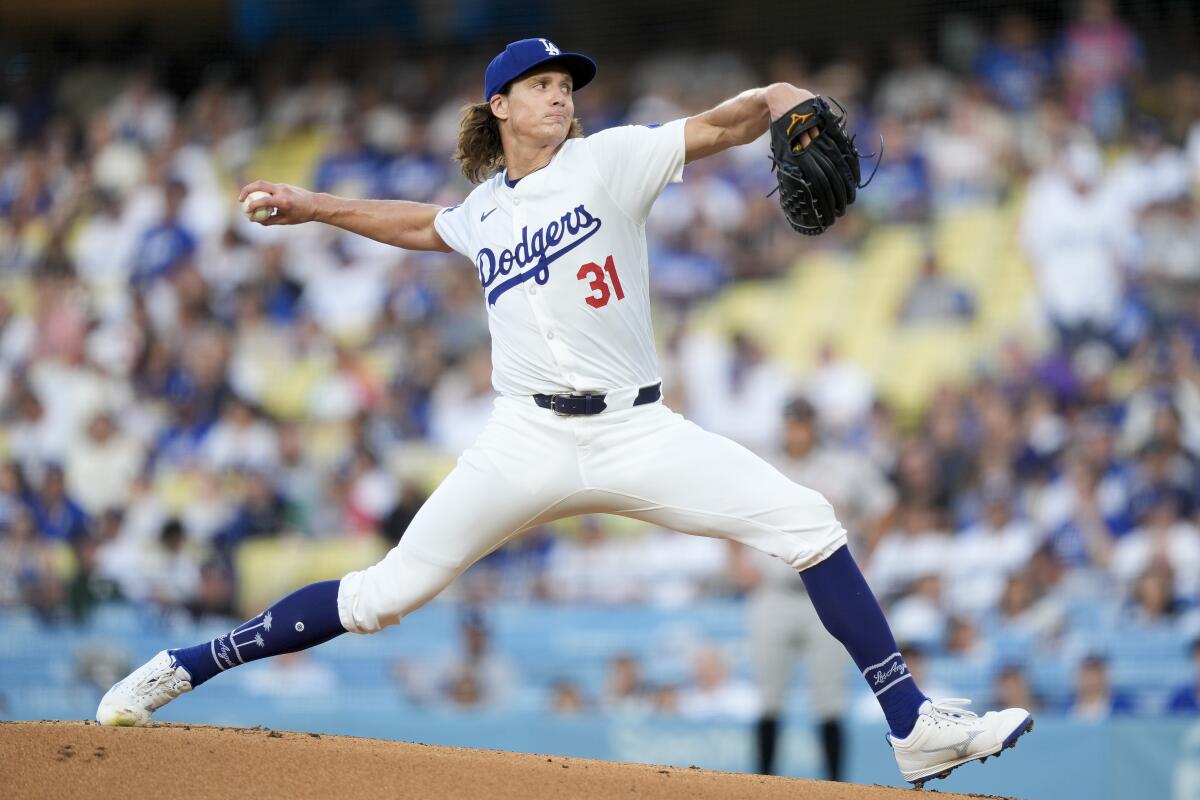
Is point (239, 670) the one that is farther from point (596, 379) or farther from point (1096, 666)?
point (596, 379)

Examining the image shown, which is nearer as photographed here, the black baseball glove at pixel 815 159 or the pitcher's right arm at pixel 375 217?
the black baseball glove at pixel 815 159

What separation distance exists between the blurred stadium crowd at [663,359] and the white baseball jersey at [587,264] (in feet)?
11.0

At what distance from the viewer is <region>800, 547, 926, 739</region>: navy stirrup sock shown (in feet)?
12.9

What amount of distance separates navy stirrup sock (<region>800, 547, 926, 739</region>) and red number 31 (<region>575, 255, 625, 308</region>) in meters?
0.94

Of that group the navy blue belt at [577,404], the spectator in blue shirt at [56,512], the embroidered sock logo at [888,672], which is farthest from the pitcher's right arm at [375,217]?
the spectator in blue shirt at [56,512]

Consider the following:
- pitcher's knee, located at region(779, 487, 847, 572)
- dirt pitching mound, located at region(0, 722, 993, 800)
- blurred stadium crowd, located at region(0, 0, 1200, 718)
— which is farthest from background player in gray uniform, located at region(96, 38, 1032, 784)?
blurred stadium crowd, located at region(0, 0, 1200, 718)

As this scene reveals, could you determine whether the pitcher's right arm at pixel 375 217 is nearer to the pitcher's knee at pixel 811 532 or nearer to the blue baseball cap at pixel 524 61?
the blue baseball cap at pixel 524 61

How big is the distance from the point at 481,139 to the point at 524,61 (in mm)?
402

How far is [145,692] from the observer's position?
439cm

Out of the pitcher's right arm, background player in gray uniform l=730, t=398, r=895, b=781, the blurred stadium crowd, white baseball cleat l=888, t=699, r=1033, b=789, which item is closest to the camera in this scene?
white baseball cleat l=888, t=699, r=1033, b=789

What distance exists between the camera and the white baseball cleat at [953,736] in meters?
3.86

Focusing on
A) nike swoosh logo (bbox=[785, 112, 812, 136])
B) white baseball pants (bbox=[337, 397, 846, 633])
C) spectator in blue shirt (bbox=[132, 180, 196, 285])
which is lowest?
white baseball pants (bbox=[337, 397, 846, 633])

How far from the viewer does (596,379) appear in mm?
3949

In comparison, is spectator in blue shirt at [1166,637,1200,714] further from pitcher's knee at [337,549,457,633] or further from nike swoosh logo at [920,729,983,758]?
pitcher's knee at [337,549,457,633]
